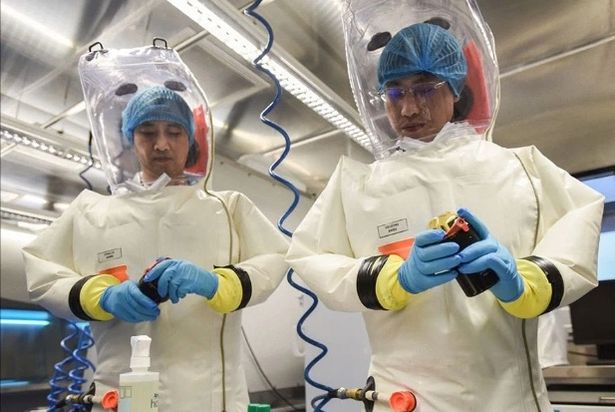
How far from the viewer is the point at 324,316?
10.0ft

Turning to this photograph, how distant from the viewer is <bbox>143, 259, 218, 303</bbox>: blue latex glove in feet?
3.55

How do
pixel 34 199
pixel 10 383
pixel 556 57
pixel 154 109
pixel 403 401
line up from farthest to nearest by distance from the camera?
pixel 34 199, pixel 10 383, pixel 556 57, pixel 154 109, pixel 403 401

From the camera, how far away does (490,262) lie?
30.3 inches

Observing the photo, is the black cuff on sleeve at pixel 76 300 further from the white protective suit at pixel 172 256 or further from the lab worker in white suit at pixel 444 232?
the lab worker in white suit at pixel 444 232

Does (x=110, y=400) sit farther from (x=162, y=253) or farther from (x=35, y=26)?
(x=35, y=26)

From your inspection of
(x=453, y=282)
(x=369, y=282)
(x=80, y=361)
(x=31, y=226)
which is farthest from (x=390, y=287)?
(x=31, y=226)

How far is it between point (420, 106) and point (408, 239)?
12.6 inches

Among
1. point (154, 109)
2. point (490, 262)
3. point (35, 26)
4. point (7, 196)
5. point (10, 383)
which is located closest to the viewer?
point (490, 262)

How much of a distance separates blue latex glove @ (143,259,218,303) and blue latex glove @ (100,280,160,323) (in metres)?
0.04

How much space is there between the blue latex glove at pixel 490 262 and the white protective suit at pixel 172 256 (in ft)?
2.00

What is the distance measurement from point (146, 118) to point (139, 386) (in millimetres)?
751

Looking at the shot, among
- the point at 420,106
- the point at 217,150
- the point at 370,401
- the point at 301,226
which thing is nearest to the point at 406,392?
the point at 370,401

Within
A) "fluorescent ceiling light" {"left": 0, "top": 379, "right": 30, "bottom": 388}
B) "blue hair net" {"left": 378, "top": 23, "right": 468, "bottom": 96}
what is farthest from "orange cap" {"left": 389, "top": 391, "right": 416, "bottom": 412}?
"fluorescent ceiling light" {"left": 0, "top": 379, "right": 30, "bottom": 388}

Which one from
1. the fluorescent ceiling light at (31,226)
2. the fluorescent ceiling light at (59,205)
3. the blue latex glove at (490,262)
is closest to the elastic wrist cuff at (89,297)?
the blue latex glove at (490,262)
